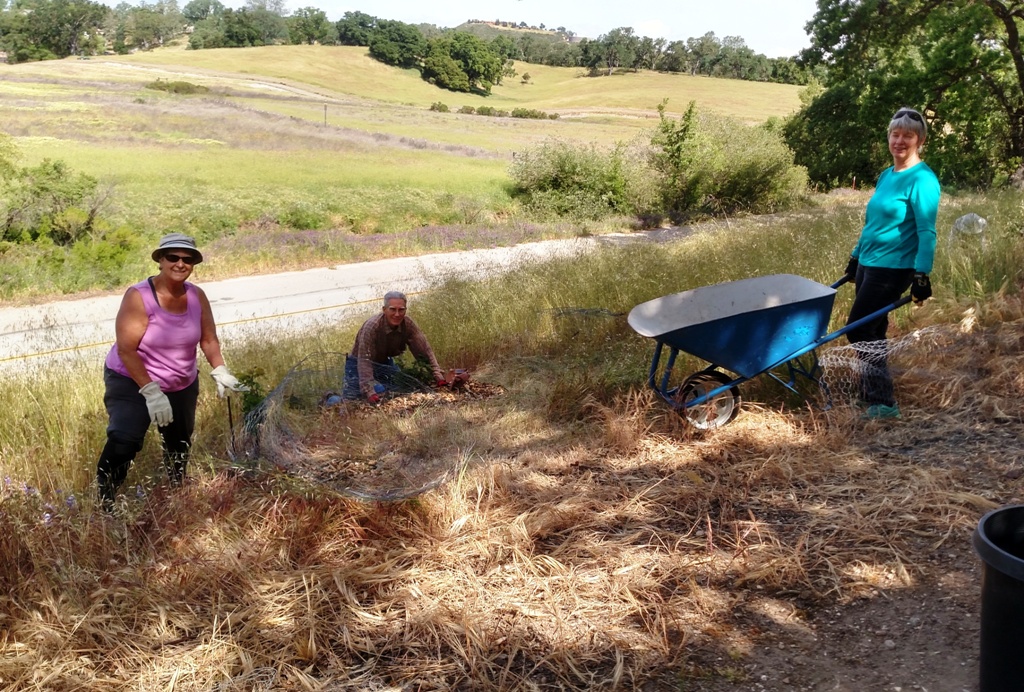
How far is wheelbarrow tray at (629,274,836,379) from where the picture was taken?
15.2ft

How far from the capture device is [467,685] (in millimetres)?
2830

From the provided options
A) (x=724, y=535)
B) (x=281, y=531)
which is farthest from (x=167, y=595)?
(x=724, y=535)

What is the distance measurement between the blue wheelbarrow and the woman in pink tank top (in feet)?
7.87

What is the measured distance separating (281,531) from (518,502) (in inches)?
42.8

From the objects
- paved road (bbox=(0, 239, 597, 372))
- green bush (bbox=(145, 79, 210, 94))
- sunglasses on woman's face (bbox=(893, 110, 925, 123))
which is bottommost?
paved road (bbox=(0, 239, 597, 372))

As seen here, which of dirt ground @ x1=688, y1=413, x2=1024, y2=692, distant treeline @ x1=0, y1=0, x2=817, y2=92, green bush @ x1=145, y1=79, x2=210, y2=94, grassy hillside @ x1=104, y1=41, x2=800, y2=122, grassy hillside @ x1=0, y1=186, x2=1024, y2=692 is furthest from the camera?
distant treeline @ x1=0, y1=0, x2=817, y2=92

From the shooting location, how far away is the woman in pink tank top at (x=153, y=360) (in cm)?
389

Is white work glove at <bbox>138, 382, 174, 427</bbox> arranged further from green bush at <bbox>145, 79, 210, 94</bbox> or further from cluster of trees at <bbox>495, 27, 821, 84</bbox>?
cluster of trees at <bbox>495, 27, 821, 84</bbox>

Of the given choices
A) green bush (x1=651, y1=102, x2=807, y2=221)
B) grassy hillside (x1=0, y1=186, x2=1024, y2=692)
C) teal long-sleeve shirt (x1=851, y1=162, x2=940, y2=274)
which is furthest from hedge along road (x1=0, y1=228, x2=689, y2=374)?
green bush (x1=651, y1=102, x2=807, y2=221)

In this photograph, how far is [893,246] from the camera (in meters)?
4.77

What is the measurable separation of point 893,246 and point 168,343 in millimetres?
3886

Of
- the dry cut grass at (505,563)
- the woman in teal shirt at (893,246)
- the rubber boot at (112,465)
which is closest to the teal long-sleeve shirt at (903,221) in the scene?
the woman in teal shirt at (893,246)

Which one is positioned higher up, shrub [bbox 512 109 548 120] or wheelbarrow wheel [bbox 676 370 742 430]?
shrub [bbox 512 109 548 120]

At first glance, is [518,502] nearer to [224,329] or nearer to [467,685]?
[467,685]
